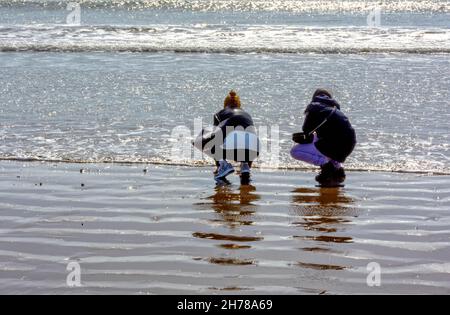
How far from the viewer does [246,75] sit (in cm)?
1681

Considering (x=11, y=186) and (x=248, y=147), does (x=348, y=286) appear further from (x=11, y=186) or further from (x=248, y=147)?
(x=11, y=186)

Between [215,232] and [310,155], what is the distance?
2.65 meters

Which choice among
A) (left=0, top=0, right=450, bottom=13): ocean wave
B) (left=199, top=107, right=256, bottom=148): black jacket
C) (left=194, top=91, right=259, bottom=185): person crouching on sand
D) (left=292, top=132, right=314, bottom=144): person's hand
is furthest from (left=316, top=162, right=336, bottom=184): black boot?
(left=0, top=0, right=450, bottom=13): ocean wave

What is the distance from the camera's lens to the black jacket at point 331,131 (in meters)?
9.20

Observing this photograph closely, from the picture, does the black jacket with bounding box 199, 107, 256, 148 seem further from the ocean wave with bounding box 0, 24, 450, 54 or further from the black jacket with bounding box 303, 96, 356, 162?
the ocean wave with bounding box 0, 24, 450, 54

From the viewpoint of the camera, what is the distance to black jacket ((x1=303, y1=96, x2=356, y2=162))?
30.2 feet

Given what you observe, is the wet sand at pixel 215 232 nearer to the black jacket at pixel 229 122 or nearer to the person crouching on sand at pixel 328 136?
the person crouching on sand at pixel 328 136

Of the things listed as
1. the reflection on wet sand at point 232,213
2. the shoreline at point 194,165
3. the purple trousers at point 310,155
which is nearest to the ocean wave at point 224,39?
the shoreline at point 194,165

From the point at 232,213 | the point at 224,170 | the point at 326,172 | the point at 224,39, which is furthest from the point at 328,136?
the point at 224,39

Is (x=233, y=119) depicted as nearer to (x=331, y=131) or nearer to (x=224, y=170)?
(x=224, y=170)

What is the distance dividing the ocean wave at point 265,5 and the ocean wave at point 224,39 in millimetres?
6832

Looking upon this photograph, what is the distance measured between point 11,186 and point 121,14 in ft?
81.1

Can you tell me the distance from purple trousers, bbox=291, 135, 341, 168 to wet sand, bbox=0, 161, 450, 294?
0.65ft

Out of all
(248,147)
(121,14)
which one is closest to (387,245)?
(248,147)
